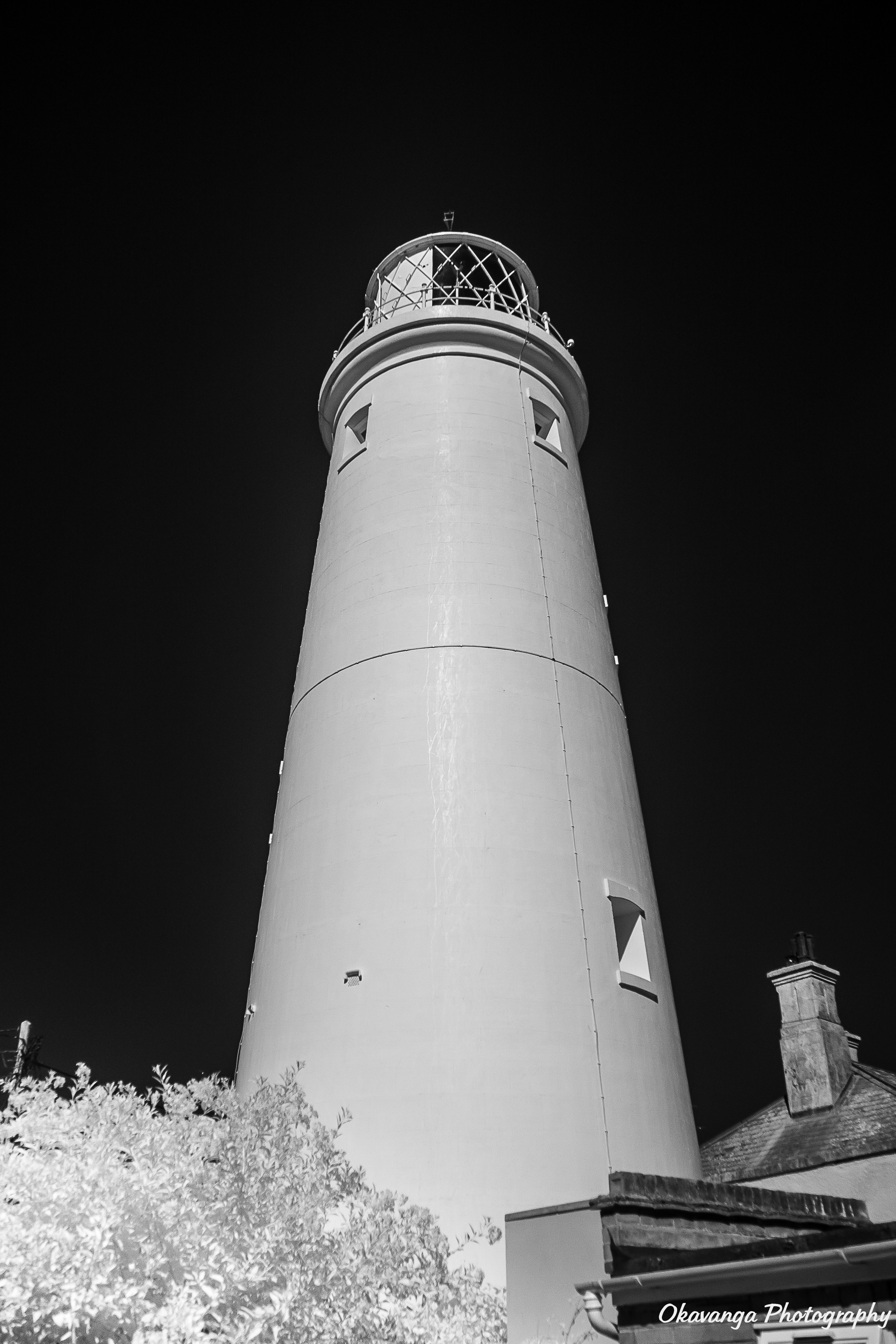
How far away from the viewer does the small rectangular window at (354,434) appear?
47.7 feet

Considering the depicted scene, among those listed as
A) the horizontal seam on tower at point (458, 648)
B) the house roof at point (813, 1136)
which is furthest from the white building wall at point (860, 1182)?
the horizontal seam on tower at point (458, 648)

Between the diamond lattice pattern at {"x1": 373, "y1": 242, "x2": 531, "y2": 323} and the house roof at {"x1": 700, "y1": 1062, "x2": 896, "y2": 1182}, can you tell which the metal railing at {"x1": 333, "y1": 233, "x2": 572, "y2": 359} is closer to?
the diamond lattice pattern at {"x1": 373, "y1": 242, "x2": 531, "y2": 323}

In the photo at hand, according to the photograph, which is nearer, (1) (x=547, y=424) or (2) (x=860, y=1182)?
(2) (x=860, y=1182)

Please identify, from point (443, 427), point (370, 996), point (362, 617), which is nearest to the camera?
point (370, 996)

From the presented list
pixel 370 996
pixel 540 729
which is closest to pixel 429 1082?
pixel 370 996

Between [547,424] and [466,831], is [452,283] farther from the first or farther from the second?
[466,831]

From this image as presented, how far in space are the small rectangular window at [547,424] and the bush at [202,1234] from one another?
32.7 ft

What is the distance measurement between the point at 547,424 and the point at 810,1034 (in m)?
10.0

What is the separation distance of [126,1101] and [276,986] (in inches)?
144

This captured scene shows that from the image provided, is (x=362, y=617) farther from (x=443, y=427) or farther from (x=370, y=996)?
(x=370, y=996)

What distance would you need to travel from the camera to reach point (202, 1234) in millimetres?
6246

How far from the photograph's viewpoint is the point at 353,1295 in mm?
6402

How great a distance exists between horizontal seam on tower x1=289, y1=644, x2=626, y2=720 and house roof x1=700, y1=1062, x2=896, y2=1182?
22.9 ft

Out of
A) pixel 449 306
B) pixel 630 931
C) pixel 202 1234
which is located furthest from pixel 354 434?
pixel 202 1234
